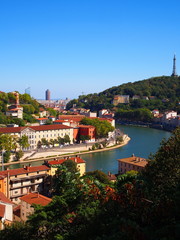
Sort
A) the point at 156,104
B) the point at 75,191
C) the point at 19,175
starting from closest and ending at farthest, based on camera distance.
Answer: the point at 75,191, the point at 19,175, the point at 156,104

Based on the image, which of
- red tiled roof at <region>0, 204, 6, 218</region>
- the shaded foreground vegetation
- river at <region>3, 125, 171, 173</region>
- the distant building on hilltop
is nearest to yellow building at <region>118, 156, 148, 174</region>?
river at <region>3, 125, 171, 173</region>

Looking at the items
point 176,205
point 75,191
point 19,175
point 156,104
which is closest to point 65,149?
point 19,175

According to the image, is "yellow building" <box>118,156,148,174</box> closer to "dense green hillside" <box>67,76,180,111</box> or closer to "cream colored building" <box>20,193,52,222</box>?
"cream colored building" <box>20,193,52,222</box>

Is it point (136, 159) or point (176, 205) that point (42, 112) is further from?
point (176, 205)

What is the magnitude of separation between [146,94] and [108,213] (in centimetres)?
4508

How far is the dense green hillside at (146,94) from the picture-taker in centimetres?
4209

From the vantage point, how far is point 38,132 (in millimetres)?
17766

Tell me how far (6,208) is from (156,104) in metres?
37.9

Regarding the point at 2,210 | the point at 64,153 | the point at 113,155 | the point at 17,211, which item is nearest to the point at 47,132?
the point at 64,153

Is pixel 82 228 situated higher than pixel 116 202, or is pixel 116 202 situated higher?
pixel 116 202

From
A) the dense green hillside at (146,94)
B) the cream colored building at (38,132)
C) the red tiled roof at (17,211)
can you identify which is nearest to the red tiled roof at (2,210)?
the red tiled roof at (17,211)

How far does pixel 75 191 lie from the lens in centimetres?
351

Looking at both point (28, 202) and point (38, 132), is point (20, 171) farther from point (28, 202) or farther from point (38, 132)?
point (38, 132)

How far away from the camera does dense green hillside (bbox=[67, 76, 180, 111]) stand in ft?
138
